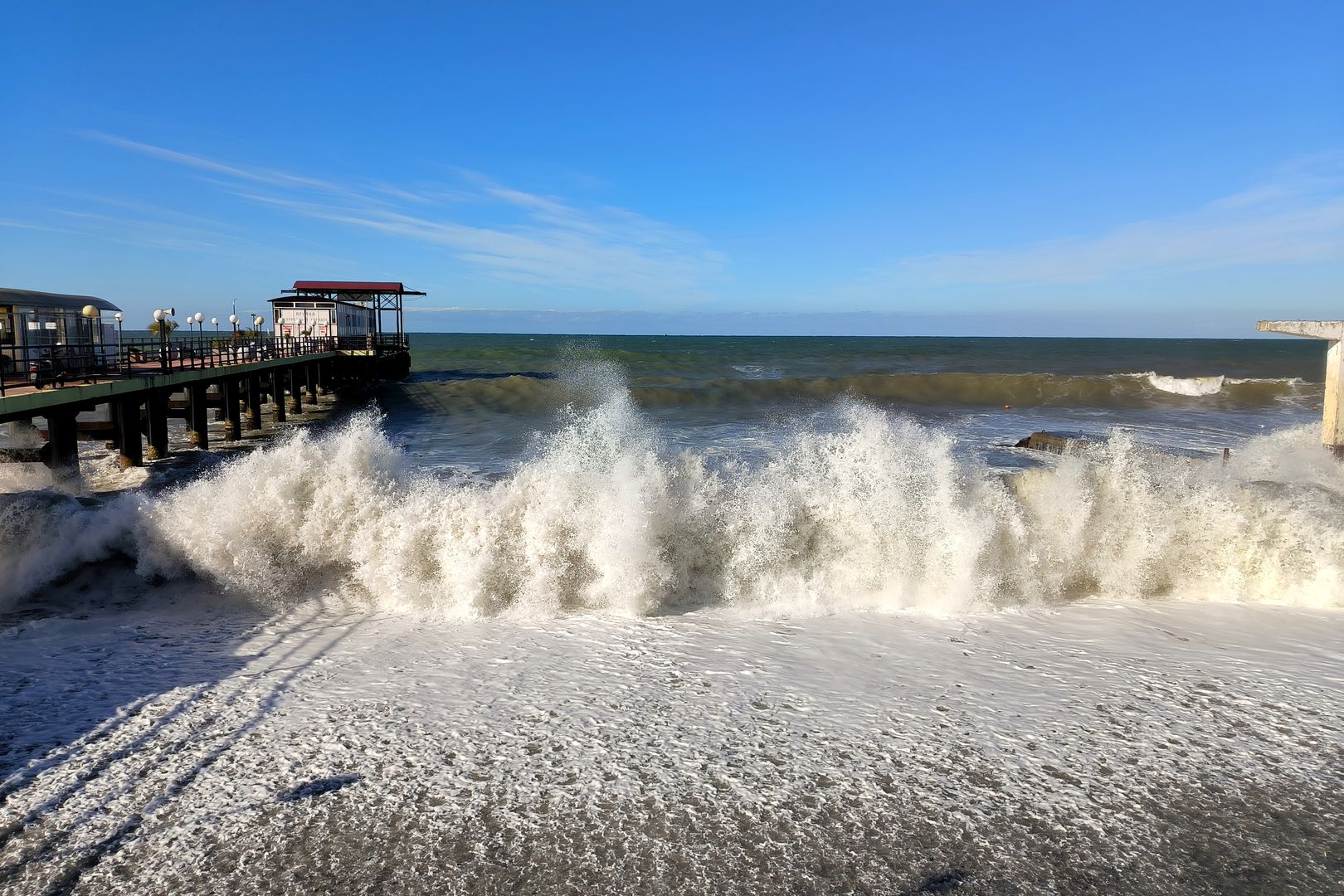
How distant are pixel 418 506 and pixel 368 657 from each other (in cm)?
222

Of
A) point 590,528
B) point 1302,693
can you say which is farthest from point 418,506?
point 1302,693

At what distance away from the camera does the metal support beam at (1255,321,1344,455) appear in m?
10.7

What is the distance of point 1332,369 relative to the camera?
1108 cm

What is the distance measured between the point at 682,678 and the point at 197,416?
16.8m

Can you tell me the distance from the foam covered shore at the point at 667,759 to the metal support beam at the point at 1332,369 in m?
6.07

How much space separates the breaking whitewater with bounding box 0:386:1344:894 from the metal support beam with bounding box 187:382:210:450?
1074 centimetres

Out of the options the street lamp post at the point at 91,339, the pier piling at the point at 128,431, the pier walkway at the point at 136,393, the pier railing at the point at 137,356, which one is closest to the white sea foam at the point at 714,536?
the pier railing at the point at 137,356

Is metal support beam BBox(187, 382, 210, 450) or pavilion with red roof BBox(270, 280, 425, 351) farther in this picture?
pavilion with red roof BBox(270, 280, 425, 351)

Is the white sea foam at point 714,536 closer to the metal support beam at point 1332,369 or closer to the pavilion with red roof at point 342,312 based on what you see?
the metal support beam at point 1332,369

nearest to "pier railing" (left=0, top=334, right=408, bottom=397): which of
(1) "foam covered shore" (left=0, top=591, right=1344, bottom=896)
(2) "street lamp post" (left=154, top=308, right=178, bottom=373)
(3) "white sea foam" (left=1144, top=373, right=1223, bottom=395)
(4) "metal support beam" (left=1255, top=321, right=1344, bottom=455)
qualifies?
(2) "street lamp post" (left=154, top=308, right=178, bottom=373)

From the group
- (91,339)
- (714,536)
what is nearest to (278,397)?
(91,339)

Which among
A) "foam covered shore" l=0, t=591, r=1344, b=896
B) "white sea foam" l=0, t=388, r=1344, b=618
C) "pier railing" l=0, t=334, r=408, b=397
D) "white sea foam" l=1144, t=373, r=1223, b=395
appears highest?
"pier railing" l=0, t=334, r=408, b=397

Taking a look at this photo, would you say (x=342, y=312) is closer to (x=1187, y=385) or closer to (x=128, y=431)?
(x=128, y=431)

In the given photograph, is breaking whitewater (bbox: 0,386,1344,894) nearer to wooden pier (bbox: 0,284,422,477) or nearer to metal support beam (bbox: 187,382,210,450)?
wooden pier (bbox: 0,284,422,477)
